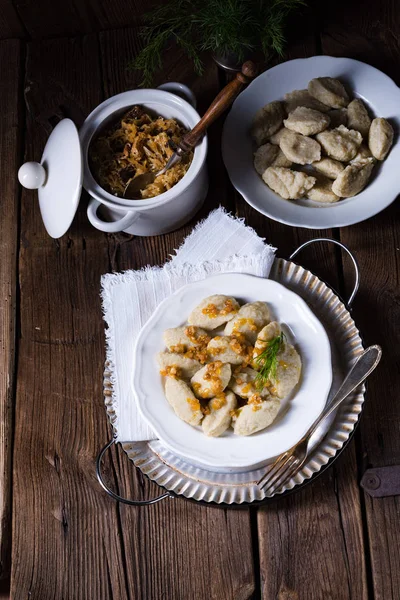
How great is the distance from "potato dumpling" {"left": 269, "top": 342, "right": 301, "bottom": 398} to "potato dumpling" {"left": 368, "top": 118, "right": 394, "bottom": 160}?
379 millimetres

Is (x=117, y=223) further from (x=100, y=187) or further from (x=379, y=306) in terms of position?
(x=379, y=306)

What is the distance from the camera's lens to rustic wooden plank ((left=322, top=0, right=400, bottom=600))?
120 cm

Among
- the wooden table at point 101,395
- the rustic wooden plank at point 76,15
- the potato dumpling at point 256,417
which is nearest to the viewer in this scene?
the potato dumpling at point 256,417

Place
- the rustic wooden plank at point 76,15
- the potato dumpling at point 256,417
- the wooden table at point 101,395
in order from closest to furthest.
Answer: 1. the potato dumpling at point 256,417
2. the wooden table at point 101,395
3. the rustic wooden plank at point 76,15

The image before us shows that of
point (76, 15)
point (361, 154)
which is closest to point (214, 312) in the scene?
point (361, 154)

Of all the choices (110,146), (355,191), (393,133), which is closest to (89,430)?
(110,146)

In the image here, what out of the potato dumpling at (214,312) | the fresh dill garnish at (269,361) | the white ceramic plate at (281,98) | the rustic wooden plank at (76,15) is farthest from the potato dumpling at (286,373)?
the rustic wooden plank at (76,15)

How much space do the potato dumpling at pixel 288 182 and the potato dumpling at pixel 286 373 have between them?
0.90ft

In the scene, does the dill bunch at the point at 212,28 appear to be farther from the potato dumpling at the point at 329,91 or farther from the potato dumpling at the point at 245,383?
the potato dumpling at the point at 245,383

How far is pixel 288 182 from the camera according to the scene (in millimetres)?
1231

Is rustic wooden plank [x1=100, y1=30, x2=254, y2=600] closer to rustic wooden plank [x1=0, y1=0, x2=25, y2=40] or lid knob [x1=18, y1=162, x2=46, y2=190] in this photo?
lid knob [x1=18, y1=162, x2=46, y2=190]

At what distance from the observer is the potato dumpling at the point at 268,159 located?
126 centimetres

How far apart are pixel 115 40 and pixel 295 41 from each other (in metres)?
0.35

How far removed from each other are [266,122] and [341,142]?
140 mm
